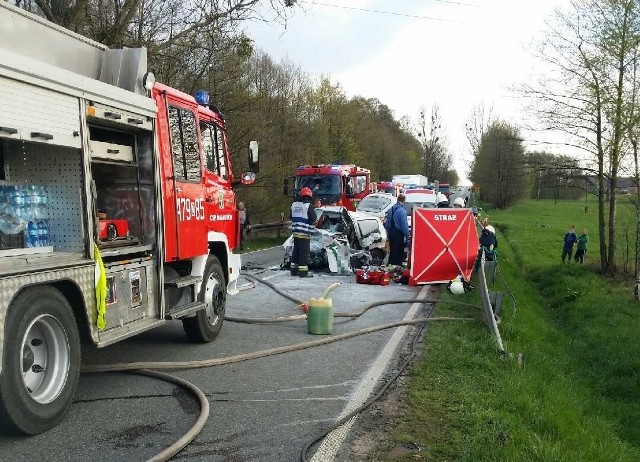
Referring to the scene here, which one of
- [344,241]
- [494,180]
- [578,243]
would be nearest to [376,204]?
[344,241]

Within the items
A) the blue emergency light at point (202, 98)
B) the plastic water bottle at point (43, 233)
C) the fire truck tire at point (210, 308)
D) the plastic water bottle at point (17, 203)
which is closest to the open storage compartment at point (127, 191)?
the plastic water bottle at point (43, 233)

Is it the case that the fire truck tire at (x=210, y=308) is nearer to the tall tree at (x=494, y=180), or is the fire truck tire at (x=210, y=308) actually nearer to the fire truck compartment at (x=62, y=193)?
the fire truck compartment at (x=62, y=193)

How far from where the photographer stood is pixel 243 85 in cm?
2434

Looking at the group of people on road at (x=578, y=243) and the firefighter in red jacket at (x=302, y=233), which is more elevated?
the firefighter in red jacket at (x=302, y=233)

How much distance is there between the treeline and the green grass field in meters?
9.60

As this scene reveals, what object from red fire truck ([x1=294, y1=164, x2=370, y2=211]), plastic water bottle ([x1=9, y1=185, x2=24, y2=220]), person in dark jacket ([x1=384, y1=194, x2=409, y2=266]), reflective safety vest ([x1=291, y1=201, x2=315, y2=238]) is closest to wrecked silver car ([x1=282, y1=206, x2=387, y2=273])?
person in dark jacket ([x1=384, y1=194, x2=409, y2=266])

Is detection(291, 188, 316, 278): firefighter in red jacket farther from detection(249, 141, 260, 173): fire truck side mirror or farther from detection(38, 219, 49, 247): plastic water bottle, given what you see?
detection(38, 219, 49, 247): plastic water bottle

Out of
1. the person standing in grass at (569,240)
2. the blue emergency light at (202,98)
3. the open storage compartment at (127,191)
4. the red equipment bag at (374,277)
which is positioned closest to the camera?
the open storage compartment at (127,191)

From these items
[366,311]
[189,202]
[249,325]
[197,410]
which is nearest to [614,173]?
[366,311]

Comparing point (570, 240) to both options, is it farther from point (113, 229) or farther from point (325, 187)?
point (113, 229)

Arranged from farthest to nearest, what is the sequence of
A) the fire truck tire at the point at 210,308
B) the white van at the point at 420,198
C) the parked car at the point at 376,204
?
the white van at the point at 420,198, the parked car at the point at 376,204, the fire truck tire at the point at 210,308

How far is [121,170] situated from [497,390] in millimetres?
A: 4288

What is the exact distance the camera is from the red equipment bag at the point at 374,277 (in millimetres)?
12836

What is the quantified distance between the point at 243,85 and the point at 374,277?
45.6 ft
